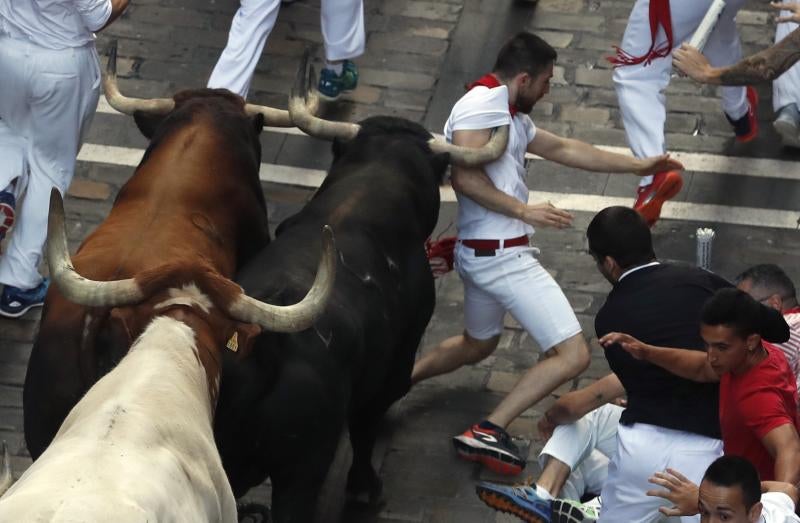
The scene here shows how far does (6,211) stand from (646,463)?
3.92m

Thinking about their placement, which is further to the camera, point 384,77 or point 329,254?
point 384,77

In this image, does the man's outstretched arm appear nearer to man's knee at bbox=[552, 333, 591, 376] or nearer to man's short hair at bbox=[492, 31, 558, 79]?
man's short hair at bbox=[492, 31, 558, 79]

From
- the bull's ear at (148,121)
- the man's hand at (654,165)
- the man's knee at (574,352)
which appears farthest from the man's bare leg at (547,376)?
the bull's ear at (148,121)

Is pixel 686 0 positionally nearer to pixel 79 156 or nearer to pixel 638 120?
pixel 638 120

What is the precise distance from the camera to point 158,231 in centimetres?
714

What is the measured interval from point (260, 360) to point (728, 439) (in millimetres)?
1979

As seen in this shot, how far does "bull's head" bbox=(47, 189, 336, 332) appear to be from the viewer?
248 inches

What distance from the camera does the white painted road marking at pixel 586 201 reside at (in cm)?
991

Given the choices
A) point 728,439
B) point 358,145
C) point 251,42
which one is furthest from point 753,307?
point 251,42

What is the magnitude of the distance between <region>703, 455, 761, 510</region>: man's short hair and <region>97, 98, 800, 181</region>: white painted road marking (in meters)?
4.65

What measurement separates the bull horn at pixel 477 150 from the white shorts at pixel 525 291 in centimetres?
50

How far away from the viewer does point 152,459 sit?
17.8 feet

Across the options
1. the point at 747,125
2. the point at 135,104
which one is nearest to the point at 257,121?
the point at 135,104

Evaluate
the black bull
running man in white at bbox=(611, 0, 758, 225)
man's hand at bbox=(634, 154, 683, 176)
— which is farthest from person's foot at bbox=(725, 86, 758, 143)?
the black bull
